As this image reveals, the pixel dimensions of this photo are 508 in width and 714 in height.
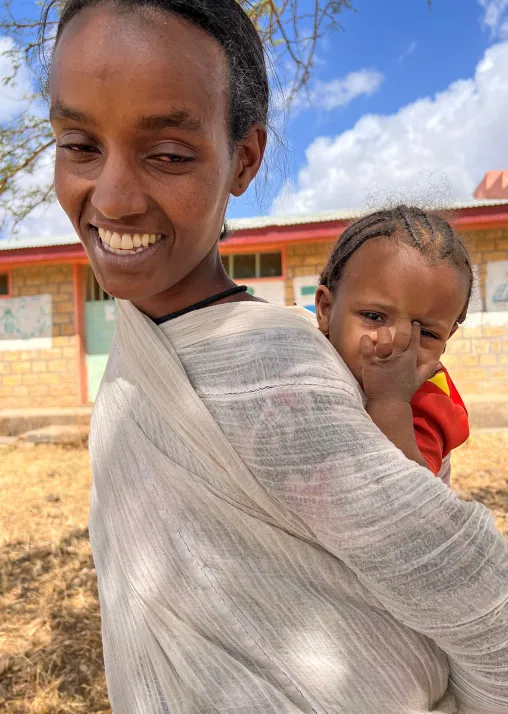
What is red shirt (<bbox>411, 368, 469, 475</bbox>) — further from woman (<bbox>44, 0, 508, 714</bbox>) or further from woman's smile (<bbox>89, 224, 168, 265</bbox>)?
woman's smile (<bbox>89, 224, 168, 265</bbox>)

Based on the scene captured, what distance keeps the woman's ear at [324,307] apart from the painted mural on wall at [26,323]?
363 inches

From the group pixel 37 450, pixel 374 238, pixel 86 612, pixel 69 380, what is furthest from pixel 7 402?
pixel 374 238

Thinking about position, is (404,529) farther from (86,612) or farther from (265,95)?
(86,612)

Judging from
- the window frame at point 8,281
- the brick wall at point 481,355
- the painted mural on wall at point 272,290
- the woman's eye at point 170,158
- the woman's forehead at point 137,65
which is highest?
the window frame at point 8,281

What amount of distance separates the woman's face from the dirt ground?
7.99ft

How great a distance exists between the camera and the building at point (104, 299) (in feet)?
27.7

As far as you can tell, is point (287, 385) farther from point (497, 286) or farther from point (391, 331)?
point (497, 286)

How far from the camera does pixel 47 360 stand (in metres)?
9.96

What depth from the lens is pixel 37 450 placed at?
7742 mm

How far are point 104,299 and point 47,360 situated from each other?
1390mm

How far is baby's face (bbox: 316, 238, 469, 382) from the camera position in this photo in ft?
3.92

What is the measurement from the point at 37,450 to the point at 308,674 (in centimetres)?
749

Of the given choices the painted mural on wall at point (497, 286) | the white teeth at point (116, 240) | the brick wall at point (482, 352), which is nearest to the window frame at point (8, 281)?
the brick wall at point (482, 352)

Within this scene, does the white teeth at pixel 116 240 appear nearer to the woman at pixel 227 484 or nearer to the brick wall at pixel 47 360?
the woman at pixel 227 484
